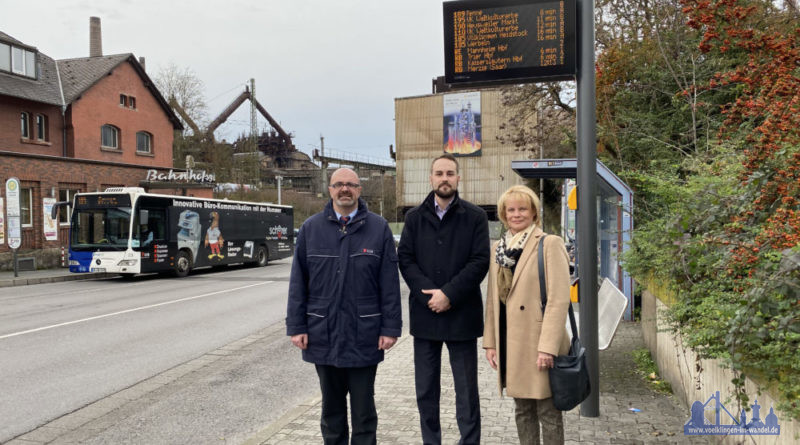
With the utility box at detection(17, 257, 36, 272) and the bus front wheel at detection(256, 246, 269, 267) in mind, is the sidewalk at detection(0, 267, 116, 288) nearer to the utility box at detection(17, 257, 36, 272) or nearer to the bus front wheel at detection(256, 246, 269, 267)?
the utility box at detection(17, 257, 36, 272)

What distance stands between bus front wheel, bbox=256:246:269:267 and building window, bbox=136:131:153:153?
12632 millimetres

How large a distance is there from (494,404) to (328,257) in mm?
2244

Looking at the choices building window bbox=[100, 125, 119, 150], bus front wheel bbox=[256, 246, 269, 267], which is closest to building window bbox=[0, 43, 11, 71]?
building window bbox=[100, 125, 119, 150]

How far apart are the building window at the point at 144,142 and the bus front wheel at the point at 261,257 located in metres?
12.6

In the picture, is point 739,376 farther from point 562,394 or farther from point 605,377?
point 605,377

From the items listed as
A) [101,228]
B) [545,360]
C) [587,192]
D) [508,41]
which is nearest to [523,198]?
[545,360]

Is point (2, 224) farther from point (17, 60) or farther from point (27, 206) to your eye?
point (17, 60)

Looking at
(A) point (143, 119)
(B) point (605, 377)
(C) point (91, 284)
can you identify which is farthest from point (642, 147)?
Answer: (A) point (143, 119)

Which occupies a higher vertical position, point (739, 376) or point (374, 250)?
point (374, 250)

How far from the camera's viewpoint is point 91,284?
740 inches

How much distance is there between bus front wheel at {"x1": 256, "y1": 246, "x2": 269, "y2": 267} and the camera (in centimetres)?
2659

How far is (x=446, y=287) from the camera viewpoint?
12.5 ft

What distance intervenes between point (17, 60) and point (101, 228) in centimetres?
→ 1406

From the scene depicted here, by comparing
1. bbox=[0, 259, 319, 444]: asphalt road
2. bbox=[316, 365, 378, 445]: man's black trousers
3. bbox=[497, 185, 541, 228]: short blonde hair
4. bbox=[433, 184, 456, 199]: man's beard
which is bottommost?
bbox=[0, 259, 319, 444]: asphalt road
